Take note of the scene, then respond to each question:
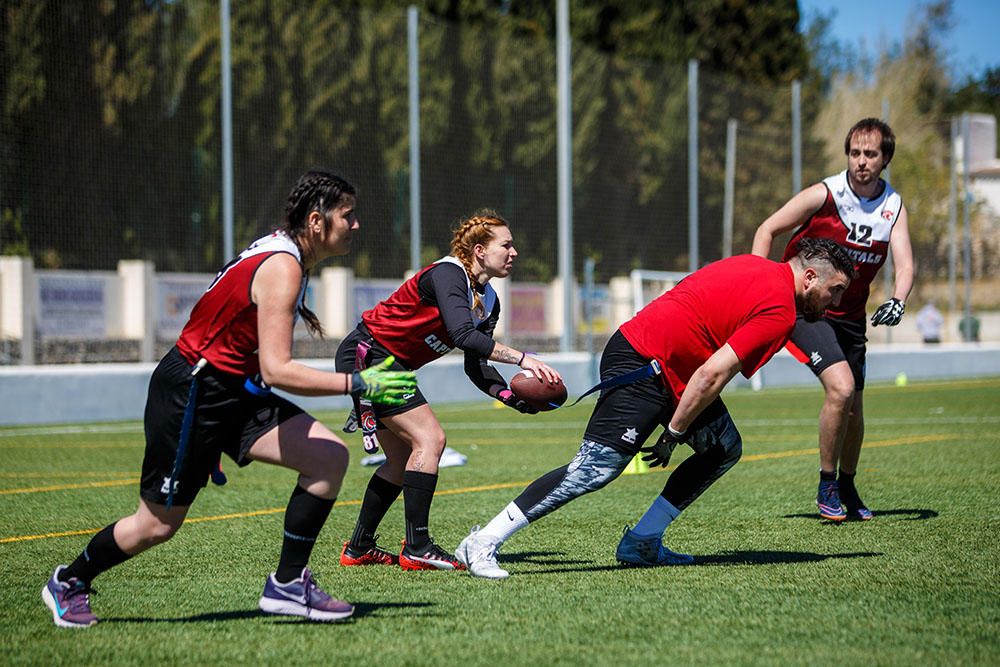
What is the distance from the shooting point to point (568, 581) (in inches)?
242

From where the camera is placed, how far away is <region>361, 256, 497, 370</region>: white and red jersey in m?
6.85

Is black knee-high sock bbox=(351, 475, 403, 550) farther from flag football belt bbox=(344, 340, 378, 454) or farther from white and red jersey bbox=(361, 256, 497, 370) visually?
white and red jersey bbox=(361, 256, 497, 370)

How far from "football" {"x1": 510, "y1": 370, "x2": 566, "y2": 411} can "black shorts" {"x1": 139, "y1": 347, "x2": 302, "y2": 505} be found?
66.4 inches

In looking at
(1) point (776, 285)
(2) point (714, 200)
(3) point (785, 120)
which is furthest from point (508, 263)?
(3) point (785, 120)

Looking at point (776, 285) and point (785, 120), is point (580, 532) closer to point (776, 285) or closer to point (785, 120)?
point (776, 285)

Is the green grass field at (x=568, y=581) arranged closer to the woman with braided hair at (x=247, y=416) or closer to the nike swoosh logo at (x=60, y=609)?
the nike swoosh logo at (x=60, y=609)

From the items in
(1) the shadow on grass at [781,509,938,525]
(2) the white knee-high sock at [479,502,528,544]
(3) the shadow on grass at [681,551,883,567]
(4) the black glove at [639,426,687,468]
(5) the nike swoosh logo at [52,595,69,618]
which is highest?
(4) the black glove at [639,426,687,468]

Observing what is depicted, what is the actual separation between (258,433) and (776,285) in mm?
2329

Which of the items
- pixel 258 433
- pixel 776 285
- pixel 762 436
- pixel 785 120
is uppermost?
pixel 785 120

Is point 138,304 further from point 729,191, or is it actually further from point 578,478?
point 578,478

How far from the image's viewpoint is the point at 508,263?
22.6 ft

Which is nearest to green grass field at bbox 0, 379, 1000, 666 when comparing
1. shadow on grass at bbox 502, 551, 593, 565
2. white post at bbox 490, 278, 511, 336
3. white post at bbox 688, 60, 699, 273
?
shadow on grass at bbox 502, 551, 593, 565

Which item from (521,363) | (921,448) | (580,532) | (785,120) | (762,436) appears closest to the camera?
(521,363)

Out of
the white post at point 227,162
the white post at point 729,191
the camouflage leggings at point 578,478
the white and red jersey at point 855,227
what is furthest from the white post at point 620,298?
the camouflage leggings at point 578,478
